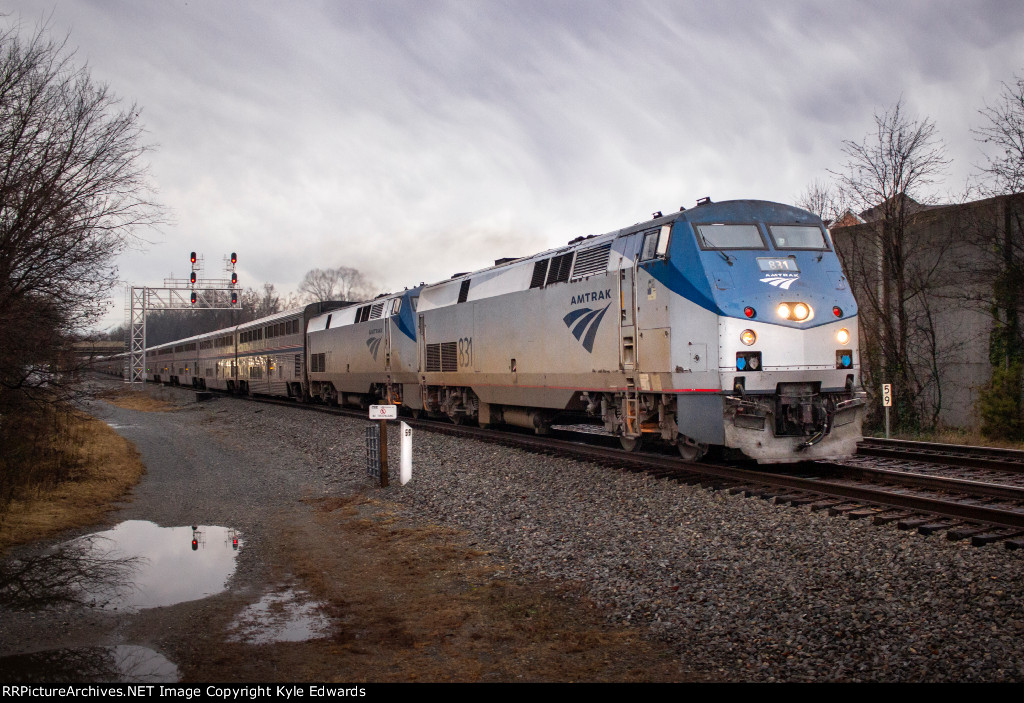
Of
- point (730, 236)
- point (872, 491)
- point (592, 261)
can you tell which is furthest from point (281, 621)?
point (592, 261)

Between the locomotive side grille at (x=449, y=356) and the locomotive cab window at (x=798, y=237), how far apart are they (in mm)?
8902

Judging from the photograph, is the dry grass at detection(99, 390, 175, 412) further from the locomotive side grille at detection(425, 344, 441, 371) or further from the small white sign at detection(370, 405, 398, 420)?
the small white sign at detection(370, 405, 398, 420)

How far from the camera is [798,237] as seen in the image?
414 inches

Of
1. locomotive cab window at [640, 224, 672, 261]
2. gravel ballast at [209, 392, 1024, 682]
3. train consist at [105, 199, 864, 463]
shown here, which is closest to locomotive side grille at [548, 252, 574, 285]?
train consist at [105, 199, 864, 463]

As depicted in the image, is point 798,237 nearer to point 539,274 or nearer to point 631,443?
point 631,443

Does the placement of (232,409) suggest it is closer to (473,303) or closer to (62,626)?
(473,303)

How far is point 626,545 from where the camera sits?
720 cm

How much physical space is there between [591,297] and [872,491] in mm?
5318

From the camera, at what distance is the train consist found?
9.54m

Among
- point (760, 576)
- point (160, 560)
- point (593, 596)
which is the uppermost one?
point (760, 576)

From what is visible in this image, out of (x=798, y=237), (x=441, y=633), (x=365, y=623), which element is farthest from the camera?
(x=798, y=237)

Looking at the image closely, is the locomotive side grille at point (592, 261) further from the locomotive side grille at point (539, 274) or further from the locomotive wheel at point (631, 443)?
the locomotive wheel at point (631, 443)

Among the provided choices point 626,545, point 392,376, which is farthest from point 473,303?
point 626,545

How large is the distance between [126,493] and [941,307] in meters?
19.9
